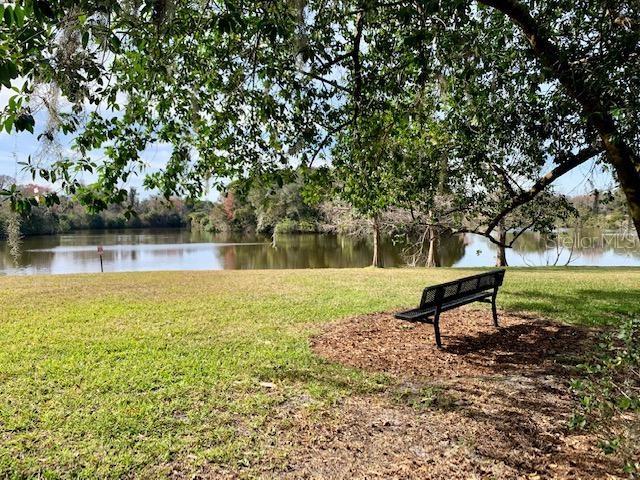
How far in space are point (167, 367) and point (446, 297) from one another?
3490 mm

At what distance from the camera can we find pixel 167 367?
16.2 ft

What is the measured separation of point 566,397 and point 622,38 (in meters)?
3.12

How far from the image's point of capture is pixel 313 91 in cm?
538

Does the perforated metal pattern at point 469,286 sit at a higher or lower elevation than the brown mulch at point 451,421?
higher

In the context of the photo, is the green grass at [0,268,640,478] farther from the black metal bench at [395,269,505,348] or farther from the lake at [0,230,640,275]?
the lake at [0,230,640,275]

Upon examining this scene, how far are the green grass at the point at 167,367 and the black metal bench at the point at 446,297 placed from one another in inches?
52.4

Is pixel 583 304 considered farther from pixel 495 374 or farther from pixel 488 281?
pixel 495 374

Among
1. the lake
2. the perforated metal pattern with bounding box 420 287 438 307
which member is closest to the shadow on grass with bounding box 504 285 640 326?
the perforated metal pattern with bounding box 420 287 438 307

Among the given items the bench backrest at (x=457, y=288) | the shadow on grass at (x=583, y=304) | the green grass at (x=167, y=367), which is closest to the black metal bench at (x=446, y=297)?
the bench backrest at (x=457, y=288)

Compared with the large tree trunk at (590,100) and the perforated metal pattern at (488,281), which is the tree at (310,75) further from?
the perforated metal pattern at (488,281)

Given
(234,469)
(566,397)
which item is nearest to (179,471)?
(234,469)

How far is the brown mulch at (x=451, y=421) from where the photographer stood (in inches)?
115

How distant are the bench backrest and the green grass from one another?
1.44 m

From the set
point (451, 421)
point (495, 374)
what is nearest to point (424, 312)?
point (495, 374)
